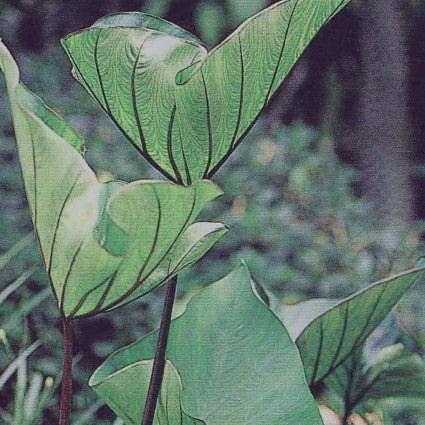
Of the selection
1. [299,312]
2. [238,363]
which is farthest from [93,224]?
[299,312]

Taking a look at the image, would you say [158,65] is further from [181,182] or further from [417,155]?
[417,155]

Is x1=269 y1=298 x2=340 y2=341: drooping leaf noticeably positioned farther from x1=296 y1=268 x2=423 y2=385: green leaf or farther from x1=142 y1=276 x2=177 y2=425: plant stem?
x1=142 y1=276 x2=177 y2=425: plant stem

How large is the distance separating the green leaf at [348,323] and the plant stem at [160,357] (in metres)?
0.15

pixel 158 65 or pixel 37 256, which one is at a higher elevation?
pixel 158 65

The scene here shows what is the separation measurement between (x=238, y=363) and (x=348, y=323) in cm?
9

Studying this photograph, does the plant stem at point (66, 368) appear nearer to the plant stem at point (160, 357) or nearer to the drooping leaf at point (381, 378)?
the plant stem at point (160, 357)

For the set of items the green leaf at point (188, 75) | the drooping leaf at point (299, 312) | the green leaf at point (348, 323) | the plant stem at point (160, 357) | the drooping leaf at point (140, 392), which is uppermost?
the green leaf at point (188, 75)

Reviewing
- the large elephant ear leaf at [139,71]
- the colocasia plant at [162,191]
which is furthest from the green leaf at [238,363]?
the large elephant ear leaf at [139,71]

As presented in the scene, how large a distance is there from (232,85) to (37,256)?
4.08 ft

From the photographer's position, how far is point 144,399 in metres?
0.55

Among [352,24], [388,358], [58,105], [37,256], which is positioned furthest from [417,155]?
[388,358]

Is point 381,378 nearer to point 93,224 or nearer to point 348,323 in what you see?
point 348,323

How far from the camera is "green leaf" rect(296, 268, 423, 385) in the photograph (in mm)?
604

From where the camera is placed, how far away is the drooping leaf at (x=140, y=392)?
0.52 metres
